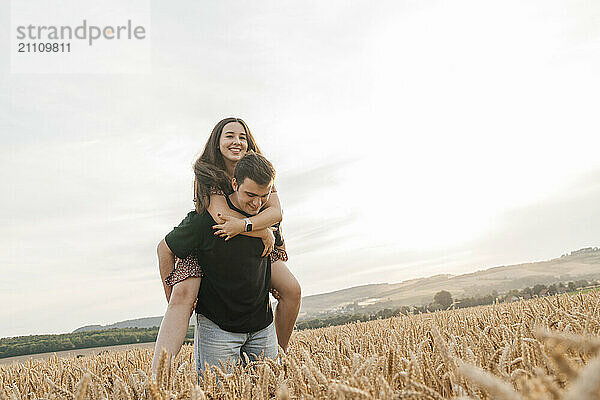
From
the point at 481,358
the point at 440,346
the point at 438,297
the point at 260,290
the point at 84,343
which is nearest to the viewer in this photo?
the point at 440,346

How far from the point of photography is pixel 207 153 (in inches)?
179

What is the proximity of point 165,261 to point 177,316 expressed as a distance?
473mm

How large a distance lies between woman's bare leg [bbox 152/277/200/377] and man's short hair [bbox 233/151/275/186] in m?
0.90

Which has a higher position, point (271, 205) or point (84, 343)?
point (271, 205)

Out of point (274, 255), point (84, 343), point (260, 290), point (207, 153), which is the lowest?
point (84, 343)

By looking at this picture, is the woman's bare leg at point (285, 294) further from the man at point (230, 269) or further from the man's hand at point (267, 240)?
the man's hand at point (267, 240)

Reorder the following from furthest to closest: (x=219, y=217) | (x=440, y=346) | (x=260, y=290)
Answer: (x=260, y=290), (x=219, y=217), (x=440, y=346)

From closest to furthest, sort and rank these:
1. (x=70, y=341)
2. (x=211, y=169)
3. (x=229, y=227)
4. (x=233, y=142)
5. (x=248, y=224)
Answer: (x=229, y=227), (x=248, y=224), (x=211, y=169), (x=233, y=142), (x=70, y=341)

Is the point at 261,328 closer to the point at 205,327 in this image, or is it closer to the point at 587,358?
the point at 205,327

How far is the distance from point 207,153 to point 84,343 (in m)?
8.83

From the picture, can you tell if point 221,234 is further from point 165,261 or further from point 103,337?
point 103,337

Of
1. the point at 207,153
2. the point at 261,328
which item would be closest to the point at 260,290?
the point at 261,328

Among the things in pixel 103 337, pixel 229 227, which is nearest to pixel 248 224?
pixel 229 227

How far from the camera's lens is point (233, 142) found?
14.5 ft
